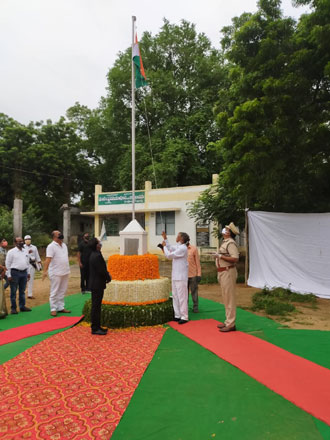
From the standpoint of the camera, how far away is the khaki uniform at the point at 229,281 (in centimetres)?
538

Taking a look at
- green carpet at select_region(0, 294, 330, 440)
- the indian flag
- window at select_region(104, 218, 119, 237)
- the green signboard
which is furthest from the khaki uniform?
window at select_region(104, 218, 119, 237)

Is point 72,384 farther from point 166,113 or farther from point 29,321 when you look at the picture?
point 166,113

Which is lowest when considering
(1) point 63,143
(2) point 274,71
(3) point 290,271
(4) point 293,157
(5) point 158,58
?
(3) point 290,271

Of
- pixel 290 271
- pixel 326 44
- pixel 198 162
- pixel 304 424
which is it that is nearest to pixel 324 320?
pixel 290 271

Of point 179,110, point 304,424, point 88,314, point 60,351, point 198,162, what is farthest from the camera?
point 179,110

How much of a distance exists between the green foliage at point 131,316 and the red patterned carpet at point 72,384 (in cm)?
40

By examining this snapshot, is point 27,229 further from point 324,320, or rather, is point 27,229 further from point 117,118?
point 324,320

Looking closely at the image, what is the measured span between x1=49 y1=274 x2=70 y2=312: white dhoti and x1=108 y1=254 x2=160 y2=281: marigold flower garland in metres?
1.40

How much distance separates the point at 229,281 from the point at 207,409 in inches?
106

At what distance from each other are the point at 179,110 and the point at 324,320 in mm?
22411

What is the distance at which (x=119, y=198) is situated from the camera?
22.4 metres

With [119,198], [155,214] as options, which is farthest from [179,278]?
[119,198]

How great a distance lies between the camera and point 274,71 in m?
9.07

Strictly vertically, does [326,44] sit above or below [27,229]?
above
